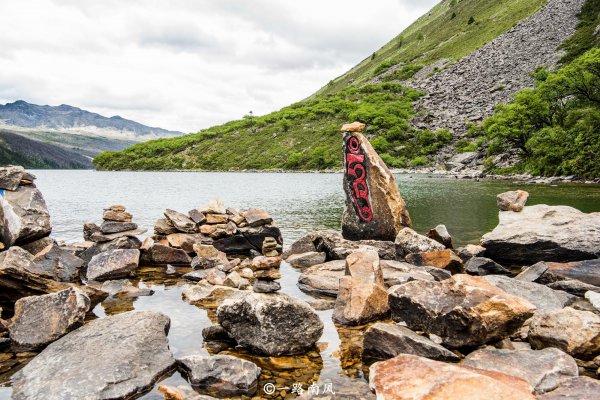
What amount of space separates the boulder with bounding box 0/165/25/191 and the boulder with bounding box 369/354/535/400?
16.8 m

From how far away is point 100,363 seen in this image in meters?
7.88

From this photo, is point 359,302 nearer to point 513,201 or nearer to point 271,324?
point 271,324

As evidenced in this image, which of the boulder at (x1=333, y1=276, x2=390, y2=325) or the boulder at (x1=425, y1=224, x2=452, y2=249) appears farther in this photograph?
the boulder at (x1=425, y1=224, x2=452, y2=249)

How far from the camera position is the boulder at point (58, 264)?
572 inches

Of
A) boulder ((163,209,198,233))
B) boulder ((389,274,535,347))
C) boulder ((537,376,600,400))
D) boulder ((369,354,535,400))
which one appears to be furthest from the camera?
boulder ((163,209,198,233))

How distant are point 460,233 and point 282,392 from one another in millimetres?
22008

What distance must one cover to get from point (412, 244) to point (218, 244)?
976 centimetres

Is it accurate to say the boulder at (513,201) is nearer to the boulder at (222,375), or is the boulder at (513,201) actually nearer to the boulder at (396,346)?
the boulder at (396,346)

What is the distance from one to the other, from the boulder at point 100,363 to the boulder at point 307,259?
9204mm

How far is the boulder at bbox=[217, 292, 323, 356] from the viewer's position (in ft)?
29.9

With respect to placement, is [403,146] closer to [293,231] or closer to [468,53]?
[468,53]

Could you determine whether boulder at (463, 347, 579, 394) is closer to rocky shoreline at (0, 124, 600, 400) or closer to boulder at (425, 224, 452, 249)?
rocky shoreline at (0, 124, 600, 400)

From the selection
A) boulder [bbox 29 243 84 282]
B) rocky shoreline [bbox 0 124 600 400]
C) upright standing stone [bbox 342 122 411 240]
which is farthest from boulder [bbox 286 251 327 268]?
boulder [bbox 29 243 84 282]

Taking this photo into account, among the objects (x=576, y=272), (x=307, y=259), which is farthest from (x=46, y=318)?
(x=576, y=272)
